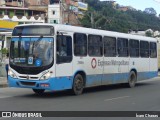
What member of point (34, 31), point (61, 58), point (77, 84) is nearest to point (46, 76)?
point (61, 58)

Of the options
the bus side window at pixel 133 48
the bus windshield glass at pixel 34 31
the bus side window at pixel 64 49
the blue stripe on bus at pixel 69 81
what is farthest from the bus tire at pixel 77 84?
the bus side window at pixel 133 48

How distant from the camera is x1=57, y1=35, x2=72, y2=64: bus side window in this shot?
1623 cm

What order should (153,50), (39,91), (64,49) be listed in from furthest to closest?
1. (153,50)
2. (39,91)
3. (64,49)

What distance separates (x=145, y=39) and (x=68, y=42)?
8970 millimetres

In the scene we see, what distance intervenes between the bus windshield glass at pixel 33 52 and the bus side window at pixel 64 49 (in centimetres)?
39

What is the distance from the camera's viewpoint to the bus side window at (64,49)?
1623 centimetres

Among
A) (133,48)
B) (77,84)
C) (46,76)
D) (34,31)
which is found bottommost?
(77,84)

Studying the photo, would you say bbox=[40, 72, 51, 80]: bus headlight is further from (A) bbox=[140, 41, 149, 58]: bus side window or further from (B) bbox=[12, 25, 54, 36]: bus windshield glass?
(A) bbox=[140, 41, 149, 58]: bus side window

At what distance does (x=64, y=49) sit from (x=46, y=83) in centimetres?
163

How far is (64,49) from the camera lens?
16.6 metres

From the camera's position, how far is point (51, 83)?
51.9 ft

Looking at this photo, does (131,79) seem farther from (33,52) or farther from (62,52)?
(33,52)

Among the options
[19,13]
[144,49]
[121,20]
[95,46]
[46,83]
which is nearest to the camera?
[46,83]

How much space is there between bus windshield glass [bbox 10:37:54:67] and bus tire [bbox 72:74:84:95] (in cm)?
187
